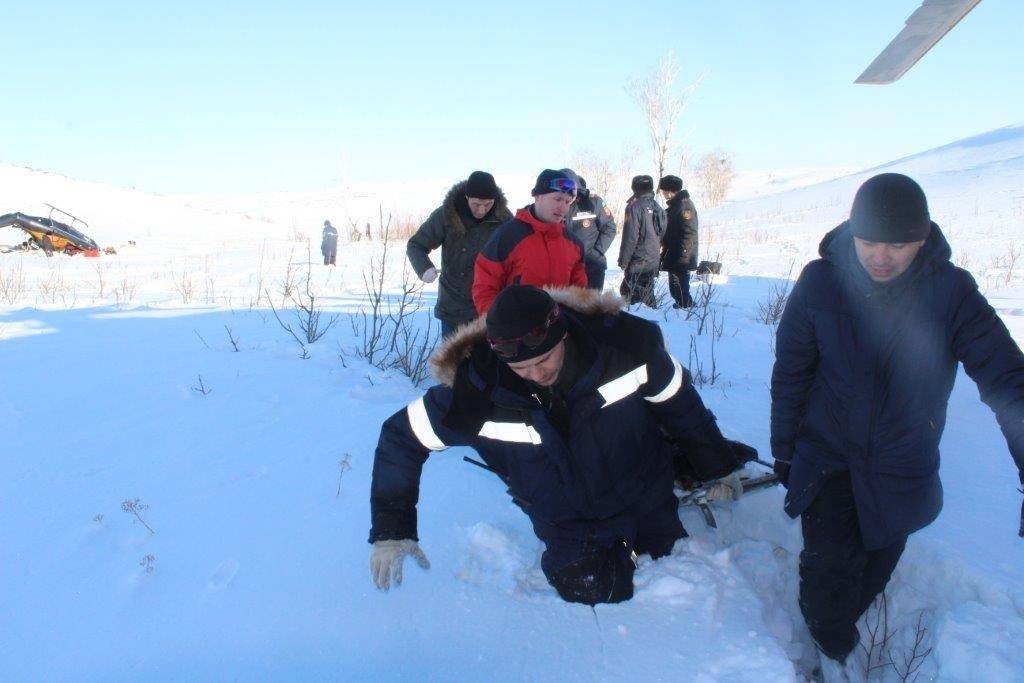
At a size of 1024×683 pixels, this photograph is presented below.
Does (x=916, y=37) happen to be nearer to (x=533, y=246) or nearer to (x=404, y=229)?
(x=533, y=246)

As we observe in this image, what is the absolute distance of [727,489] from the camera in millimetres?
2312

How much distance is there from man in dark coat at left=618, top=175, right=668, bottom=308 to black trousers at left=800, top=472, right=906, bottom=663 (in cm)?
418

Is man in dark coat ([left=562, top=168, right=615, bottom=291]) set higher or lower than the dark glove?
higher

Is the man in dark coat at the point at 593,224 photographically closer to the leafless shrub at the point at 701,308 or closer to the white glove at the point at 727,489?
the leafless shrub at the point at 701,308

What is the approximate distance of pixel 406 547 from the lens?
1.99 metres

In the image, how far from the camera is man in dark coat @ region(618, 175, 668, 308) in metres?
6.13

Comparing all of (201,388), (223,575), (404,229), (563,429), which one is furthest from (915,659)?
(404,229)

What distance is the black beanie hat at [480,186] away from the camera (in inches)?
134

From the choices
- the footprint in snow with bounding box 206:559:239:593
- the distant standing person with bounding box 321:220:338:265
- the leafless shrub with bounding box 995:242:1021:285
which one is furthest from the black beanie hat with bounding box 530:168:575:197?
the distant standing person with bounding box 321:220:338:265

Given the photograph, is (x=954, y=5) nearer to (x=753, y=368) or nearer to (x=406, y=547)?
(x=406, y=547)

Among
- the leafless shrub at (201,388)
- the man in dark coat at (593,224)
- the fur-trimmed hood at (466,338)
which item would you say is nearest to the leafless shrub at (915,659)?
the fur-trimmed hood at (466,338)

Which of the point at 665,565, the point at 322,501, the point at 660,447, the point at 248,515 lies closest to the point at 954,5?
the point at 660,447

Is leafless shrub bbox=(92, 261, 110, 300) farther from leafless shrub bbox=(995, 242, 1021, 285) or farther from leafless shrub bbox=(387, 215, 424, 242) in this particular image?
leafless shrub bbox=(995, 242, 1021, 285)

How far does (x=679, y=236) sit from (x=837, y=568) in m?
4.78
